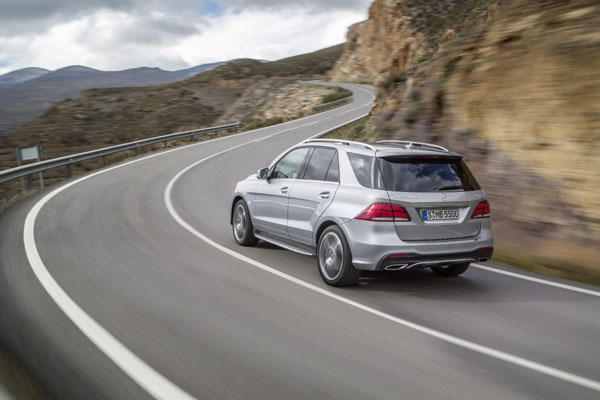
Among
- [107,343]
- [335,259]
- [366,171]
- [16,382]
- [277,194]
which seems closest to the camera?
[16,382]

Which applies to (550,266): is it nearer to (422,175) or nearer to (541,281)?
(541,281)

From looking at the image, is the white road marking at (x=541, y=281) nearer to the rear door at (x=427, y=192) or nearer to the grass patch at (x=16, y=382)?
the rear door at (x=427, y=192)

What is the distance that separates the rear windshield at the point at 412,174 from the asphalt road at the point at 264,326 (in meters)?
1.22

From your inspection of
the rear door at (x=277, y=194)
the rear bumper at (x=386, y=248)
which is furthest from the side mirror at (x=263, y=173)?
the rear bumper at (x=386, y=248)

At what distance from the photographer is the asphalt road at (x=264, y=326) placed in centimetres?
384

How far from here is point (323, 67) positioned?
9438cm

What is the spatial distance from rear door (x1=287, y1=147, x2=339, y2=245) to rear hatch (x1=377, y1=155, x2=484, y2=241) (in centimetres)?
81

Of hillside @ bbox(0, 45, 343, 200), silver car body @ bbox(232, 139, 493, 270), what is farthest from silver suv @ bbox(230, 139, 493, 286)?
hillside @ bbox(0, 45, 343, 200)

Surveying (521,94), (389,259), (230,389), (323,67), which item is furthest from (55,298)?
(323,67)

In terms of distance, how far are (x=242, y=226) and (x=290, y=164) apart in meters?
1.52

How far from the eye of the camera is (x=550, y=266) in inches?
285

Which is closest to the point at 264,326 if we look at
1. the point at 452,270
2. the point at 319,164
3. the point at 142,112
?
the point at 319,164

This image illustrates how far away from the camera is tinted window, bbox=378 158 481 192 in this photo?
19.6 feet

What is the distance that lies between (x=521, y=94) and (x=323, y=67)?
8714cm
